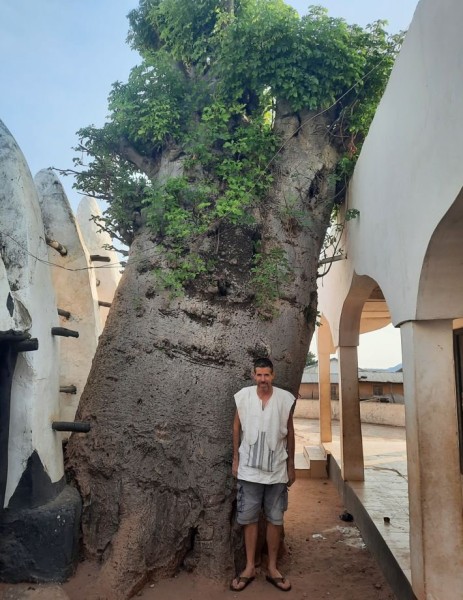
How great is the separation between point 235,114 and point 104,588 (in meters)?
4.30

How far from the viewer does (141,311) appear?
4148mm

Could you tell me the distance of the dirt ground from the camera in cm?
323

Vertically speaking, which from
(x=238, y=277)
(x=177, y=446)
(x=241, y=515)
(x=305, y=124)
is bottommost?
(x=241, y=515)

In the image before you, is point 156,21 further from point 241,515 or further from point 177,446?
point 241,515

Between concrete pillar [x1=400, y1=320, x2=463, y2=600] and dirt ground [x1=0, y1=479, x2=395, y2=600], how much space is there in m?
0.81

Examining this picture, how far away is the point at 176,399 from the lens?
381cm

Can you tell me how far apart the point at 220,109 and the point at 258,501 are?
3.54 meters

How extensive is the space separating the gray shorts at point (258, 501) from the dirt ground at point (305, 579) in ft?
1.62

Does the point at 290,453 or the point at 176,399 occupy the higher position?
the point at 176,399

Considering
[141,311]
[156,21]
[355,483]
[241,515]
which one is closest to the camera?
[241,515]

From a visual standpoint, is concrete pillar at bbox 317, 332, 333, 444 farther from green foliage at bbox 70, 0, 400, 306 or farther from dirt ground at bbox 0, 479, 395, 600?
green foliage at bbox 70, 0, 400, 306

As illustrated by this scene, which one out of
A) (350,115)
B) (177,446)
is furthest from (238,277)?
(350,115)

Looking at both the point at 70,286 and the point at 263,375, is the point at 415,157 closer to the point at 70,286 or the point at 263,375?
the point at 263,375

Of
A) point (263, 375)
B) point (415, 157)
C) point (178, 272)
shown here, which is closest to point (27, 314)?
point (178, 272)
